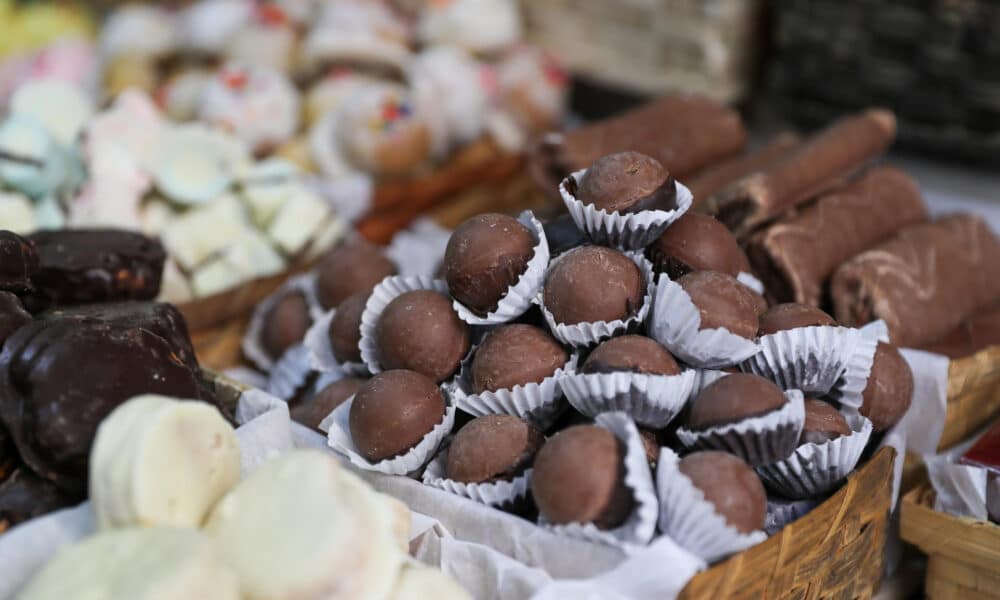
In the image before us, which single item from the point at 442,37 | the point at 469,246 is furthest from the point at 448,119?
the point at 469,246

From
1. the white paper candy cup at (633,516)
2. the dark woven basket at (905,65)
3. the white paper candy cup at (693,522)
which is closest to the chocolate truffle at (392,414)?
the white paper candy cup at (633,516)

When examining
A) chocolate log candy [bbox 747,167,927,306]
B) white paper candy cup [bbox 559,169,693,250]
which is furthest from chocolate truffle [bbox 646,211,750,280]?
chocolate log candy [bbox 747,167,927,306]

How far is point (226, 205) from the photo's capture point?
234cm

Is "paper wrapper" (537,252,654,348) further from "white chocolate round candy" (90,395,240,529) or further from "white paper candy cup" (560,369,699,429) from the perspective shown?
"white chocolate round candy" (90,395,240,529)

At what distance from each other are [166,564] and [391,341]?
56 cm

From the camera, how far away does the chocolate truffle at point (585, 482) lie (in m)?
1.16

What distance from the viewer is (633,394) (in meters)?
1.27

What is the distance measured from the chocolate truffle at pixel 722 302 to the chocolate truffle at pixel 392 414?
390 mm

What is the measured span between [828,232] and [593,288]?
740 millimetres

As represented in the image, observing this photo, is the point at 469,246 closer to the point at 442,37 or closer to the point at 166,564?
the point at 166,564

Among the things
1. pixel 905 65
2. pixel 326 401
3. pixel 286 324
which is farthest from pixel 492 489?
pixel 905 65

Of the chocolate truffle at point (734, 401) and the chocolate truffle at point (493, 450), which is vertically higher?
the chocolate truffle at point (734, 401)

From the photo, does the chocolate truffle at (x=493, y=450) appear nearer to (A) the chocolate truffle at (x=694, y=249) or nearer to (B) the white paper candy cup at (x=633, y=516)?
(B) the white paper candy cup at (x=633, y=516)

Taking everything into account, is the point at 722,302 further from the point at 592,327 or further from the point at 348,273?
the point at 348,273
